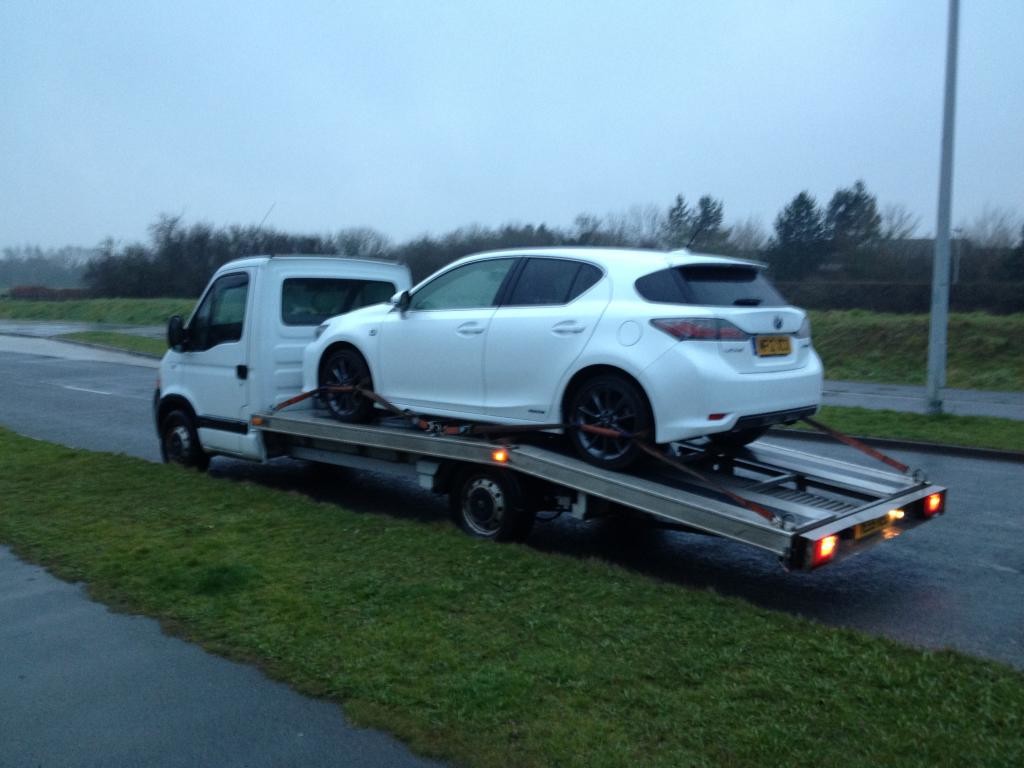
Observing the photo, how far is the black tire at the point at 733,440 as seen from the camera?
7.30 m

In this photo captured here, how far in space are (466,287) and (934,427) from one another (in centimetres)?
921

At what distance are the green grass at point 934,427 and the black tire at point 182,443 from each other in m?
8.22

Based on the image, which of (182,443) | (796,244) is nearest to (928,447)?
(182,443)

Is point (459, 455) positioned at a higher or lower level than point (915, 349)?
lower

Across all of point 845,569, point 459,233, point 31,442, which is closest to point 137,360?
point 459,233

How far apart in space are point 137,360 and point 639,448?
81.5 feet

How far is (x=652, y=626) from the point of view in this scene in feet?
16.7

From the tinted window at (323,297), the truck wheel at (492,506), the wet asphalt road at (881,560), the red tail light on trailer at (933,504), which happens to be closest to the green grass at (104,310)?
the tinted window at (323,297)

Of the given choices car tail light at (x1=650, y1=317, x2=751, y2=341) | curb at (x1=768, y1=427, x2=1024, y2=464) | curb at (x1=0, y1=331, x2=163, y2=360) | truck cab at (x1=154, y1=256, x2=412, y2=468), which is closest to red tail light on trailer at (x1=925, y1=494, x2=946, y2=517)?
car tail light at (x1=650, y1=317, x2=751, y2=341)

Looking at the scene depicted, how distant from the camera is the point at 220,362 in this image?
375 inches

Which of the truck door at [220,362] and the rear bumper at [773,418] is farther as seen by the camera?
the truck door at [220,362]

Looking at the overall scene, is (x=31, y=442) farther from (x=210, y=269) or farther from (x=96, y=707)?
(x=210, y=269)

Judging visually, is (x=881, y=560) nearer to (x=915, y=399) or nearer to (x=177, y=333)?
(x=177, y=333)

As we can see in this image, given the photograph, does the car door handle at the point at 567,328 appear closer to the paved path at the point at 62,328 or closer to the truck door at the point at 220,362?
the truck door at the point at 220,362
